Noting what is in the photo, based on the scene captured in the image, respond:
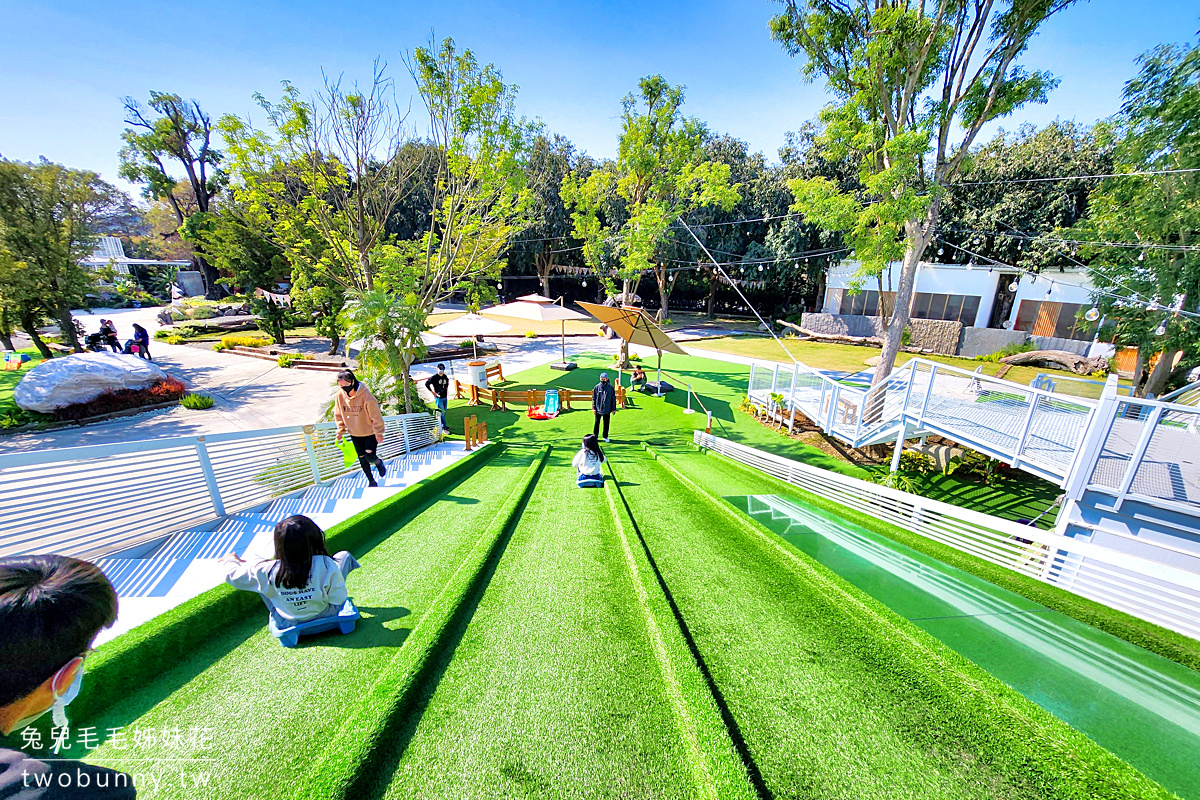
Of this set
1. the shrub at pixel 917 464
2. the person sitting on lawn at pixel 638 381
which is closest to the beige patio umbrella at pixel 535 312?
the person sitting on lawn at pixel 638 381

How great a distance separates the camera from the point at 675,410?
41.4 feet

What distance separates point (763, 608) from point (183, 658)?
12.8ft

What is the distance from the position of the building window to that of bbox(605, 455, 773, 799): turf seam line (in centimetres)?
2810

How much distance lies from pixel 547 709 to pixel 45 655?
74.7 inches

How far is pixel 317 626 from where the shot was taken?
269 cm

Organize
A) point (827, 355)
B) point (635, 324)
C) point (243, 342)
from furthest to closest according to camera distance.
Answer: point (827, 355), point (243, 342), point (635, 324)

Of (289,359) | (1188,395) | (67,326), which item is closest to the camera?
(1188,395)

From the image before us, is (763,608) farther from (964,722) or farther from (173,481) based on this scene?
(173,481)

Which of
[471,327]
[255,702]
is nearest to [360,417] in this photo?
[255,702]

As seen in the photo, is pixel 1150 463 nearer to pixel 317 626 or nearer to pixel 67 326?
pixel 317 626

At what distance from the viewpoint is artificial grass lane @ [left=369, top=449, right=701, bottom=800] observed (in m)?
1.81

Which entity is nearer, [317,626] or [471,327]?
[317,626]

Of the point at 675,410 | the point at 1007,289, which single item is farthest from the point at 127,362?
the point at 1007,289

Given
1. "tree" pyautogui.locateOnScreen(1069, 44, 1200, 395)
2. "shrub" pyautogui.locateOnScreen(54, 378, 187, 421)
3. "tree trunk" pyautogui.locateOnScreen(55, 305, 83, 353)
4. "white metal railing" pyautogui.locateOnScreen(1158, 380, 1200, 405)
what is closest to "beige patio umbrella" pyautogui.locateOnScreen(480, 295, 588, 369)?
"shrub" pyautogui.locateOnScreen(54, 378, 187, 421)
